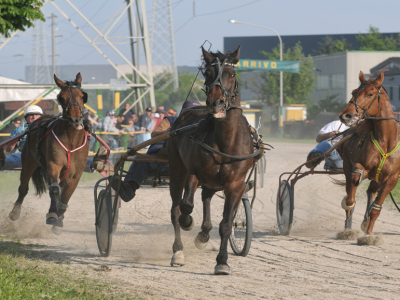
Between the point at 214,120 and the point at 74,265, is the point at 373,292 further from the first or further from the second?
the point at 74,265

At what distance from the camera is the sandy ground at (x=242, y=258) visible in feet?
15.3

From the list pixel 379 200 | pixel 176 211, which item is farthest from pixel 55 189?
pixel 379 200

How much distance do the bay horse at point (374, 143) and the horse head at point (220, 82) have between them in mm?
1866

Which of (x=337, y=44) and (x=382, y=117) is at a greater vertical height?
(x=337, y=44)

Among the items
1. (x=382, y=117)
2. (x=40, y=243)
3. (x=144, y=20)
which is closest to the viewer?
(x=382, y=117)

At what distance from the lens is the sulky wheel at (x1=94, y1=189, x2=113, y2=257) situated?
6.09 meters

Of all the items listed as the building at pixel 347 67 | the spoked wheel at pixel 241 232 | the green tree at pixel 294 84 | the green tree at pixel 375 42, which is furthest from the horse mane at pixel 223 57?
the green tree at pixel 375 42

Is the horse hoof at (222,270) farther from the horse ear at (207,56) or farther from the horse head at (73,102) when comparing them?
the horse head at (73,102)

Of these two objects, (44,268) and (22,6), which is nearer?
(44,268)

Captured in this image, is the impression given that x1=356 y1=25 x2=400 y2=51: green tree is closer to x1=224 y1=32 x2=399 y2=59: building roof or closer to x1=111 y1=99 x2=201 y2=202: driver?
x1=224 y1=32 x2=399 y2=59: building roof

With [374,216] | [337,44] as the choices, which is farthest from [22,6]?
[337,44]

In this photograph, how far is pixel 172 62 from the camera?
64.6 meters

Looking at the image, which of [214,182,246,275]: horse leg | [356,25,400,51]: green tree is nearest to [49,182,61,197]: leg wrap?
[214,182,246,275]: horse leg

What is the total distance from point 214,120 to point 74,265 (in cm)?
196
